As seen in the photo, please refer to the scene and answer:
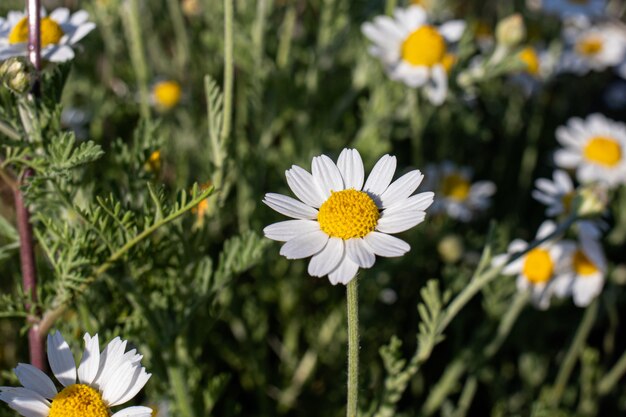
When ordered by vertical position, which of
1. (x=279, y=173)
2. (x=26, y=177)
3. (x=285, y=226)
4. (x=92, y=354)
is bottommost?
(x=92, y=354)

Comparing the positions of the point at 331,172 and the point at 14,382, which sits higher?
the point at 331,172

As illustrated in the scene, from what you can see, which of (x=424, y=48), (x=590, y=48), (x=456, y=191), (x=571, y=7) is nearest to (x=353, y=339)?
(x=424, y=48)

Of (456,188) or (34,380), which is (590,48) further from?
(34,380)

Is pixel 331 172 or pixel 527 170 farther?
pixel 527 170

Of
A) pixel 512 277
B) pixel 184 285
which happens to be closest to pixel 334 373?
pixel 512 277

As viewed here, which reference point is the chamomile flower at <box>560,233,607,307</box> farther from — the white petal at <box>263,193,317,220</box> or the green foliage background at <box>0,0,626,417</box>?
the white petal at <box>263,193,317,220</box>

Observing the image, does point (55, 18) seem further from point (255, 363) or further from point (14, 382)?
point (255, 363)
